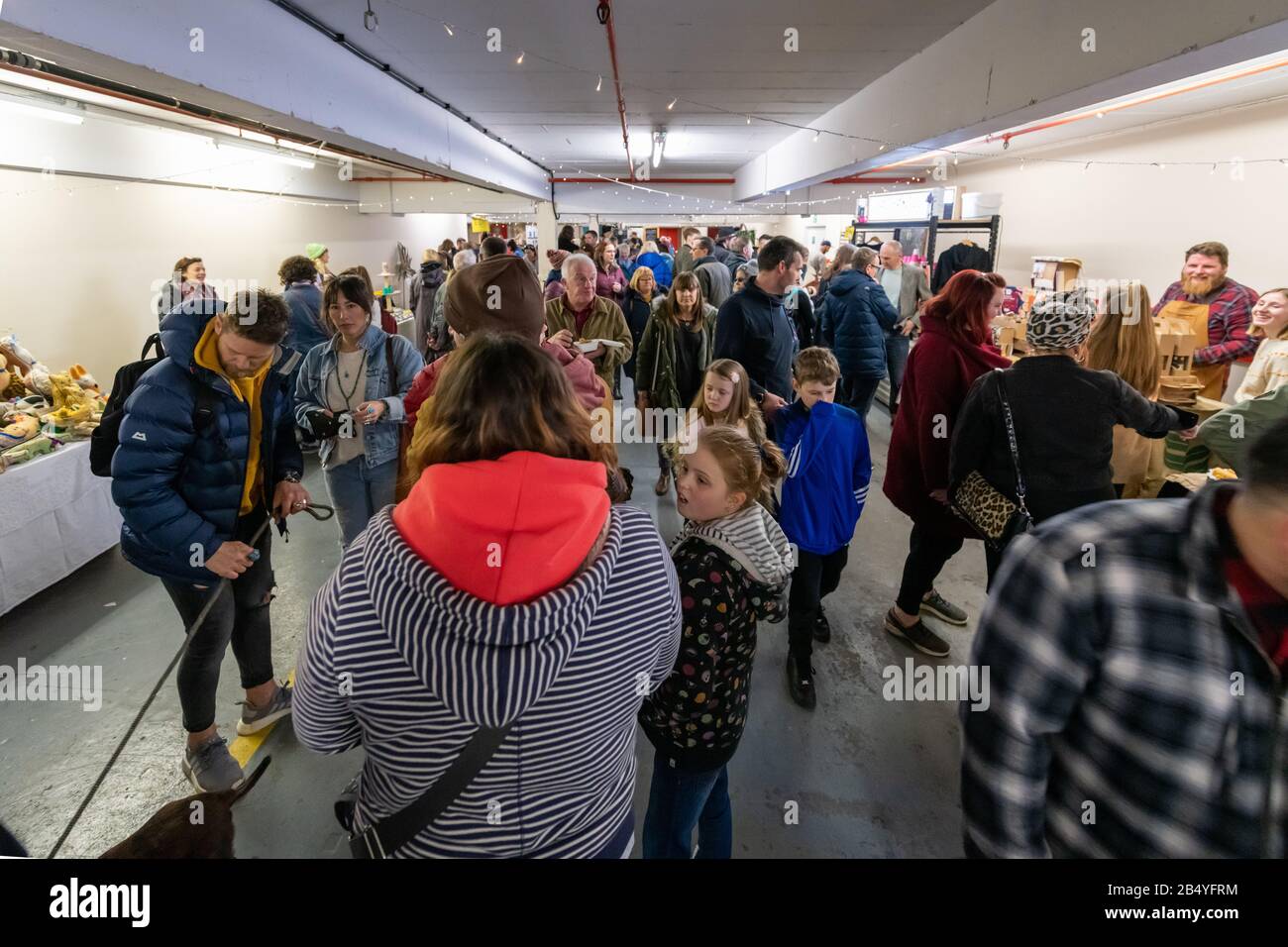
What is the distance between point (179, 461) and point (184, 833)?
1.16m

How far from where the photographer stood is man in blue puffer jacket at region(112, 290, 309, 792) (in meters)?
1.87

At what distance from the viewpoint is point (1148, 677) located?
0.86 m

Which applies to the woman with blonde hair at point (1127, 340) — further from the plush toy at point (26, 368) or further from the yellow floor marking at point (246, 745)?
the plush toy at point (26, 368)

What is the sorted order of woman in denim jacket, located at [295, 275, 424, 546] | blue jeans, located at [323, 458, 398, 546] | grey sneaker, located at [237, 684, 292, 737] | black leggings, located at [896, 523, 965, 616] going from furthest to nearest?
black leggings, located at [896, 523, 965, 616]
blue jeans, located at [323, 458, 398, 546]
woman in denim jacket, located at [295, 275, 424, 546]
grey sneaker, located at [237, 684, 292, 737]

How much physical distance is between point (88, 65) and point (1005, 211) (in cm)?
1159

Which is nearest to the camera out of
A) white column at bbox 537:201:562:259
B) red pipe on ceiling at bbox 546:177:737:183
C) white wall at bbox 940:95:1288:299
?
white wall at bbox 940:95:1288:299

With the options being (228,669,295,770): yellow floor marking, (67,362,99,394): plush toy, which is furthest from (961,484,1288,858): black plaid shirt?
(67,362,99,394): plush toy

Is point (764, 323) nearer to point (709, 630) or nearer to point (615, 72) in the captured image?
point (709, 630)

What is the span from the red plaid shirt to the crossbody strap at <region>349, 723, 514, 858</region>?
5.18m

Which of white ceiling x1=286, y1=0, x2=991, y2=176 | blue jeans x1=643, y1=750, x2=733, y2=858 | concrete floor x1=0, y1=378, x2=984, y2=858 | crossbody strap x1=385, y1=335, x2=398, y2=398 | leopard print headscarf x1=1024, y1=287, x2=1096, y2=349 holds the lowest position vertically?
concrete floor x1=0, y1=378, x2=984, y2=858

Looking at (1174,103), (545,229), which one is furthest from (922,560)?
(545,229)

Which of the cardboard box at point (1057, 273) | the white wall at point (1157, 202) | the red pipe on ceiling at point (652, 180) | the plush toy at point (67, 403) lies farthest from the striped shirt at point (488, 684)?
the red pipe on ceiling at point (652, 180)

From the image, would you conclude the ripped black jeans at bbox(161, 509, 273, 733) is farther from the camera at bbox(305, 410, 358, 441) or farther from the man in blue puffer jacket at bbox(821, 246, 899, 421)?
the man in blue puffer jacket at bbox(821, 246, 899, 421)
